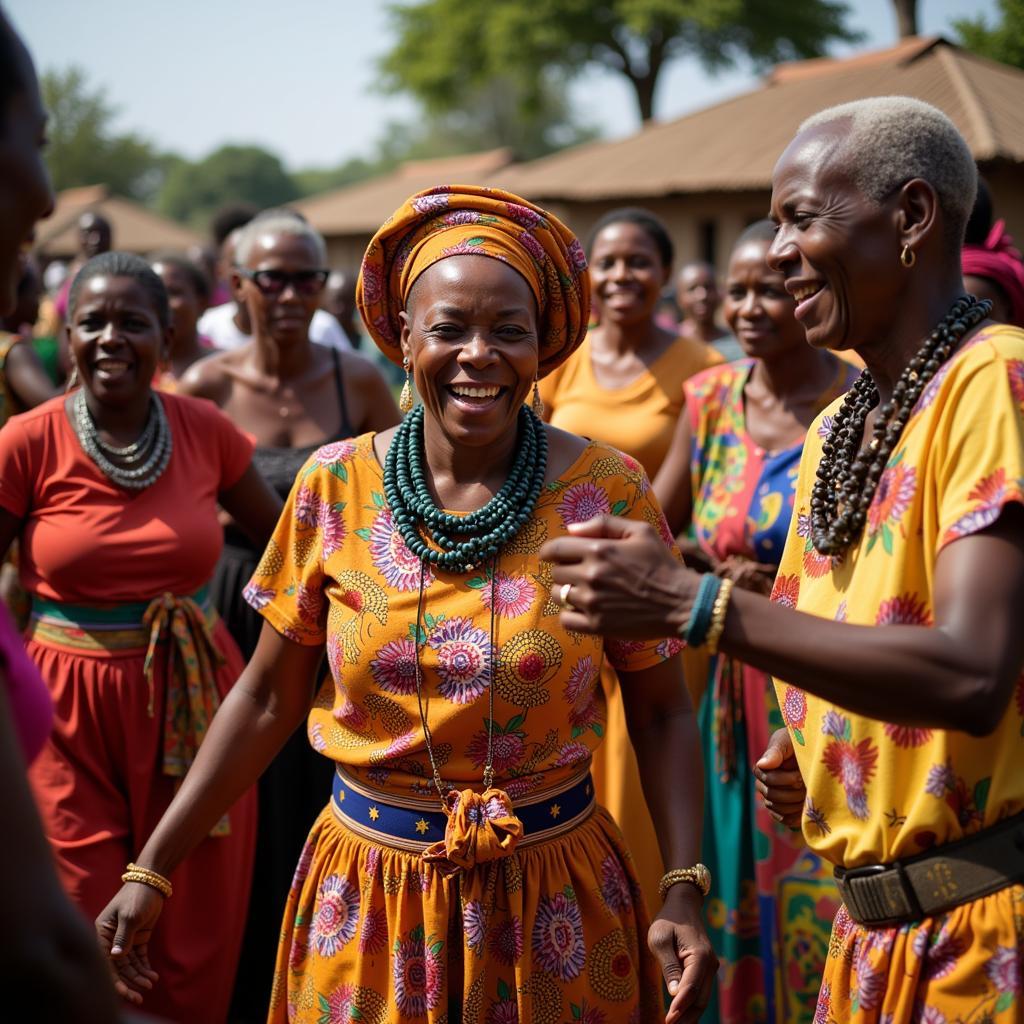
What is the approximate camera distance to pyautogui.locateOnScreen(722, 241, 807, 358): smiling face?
184 inches

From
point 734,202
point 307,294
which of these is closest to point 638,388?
point 307,294

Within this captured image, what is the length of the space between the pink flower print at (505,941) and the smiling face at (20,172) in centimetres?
159

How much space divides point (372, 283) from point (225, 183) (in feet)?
339

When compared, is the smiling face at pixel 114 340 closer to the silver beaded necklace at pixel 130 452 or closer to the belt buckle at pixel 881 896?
the silver beaded necklace at pixel 130 452

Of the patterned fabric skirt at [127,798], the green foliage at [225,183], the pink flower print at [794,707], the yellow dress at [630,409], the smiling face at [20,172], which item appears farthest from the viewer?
the green foliage at [225,183]

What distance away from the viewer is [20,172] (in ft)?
5.76

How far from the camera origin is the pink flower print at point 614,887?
2.77m

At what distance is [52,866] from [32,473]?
2.82 meters

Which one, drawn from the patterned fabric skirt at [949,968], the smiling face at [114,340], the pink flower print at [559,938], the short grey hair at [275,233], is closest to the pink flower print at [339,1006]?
the pink flower print at [559,938]

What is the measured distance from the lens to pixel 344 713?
2.76 m

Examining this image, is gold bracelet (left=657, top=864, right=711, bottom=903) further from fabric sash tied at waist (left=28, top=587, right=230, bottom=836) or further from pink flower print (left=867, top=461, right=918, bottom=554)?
fabric sash tied at waist (left=28, top=587, right=230, bottom=836)

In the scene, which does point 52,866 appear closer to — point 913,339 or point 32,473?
point 913,339

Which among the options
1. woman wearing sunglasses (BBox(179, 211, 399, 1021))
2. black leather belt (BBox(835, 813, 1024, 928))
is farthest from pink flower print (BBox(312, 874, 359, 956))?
woman wearing sunglasses (BBox(179, 211, 399, 1021))

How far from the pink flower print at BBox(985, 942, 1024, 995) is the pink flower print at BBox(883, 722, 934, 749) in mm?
340
